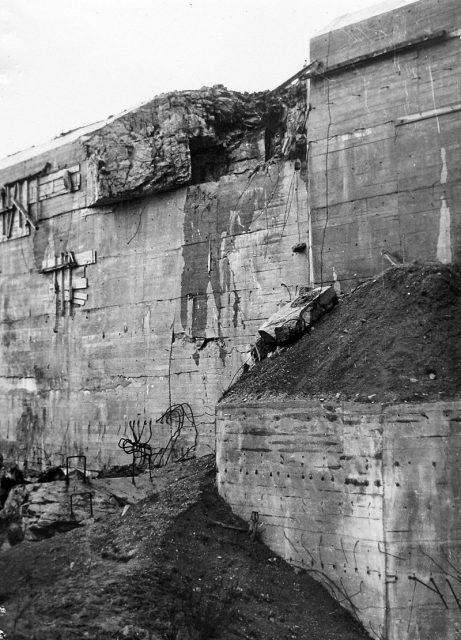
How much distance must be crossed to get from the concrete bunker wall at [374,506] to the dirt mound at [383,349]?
319 mm

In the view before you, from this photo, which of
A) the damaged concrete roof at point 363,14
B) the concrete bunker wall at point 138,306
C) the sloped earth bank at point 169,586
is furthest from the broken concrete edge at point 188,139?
the sloped earth bank at point 169,586

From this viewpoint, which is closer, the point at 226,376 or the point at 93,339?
the point at 226,376

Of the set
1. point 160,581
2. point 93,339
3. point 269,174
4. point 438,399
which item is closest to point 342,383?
point 438,399

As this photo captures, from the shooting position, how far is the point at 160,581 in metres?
8.24

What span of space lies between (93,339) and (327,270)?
6.83 m

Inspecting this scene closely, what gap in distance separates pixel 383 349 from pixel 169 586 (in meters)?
3.81

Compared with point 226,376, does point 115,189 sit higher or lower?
higher

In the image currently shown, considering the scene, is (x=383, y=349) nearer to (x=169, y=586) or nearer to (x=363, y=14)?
(x=169, y=586)

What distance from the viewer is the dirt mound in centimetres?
848

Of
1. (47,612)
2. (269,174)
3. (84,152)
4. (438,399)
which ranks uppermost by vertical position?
(84,152)

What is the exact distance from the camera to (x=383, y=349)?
29.7 ft

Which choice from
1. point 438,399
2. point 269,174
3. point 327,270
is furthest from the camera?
point 269,174

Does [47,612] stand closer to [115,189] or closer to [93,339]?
[93,339]

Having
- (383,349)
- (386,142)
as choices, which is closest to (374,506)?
(383,349)
